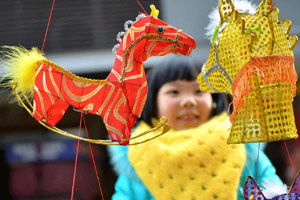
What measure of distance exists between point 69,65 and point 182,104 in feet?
3.41

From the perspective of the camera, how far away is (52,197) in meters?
2.55

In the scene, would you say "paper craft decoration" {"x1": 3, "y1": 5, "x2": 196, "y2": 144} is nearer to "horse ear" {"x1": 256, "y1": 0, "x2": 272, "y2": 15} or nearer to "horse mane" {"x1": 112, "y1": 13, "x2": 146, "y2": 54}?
"horse mane" {"x1": 112, "y1": 13, "x2": 146, "y2": 54}

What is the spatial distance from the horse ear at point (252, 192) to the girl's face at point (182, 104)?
1.39 feet

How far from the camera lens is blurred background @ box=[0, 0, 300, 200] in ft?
6.10

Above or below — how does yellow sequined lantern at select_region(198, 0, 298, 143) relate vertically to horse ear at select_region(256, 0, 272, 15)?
below

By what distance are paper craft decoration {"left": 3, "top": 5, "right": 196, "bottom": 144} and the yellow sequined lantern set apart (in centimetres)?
10

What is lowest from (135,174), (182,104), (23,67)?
(135,174)

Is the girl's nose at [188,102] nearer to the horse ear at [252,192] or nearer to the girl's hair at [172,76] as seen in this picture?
the girl's hair at [172,76]

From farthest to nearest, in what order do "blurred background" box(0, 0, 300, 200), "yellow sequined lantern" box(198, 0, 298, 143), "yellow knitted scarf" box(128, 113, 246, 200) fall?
"blurred background" box(0, 0, 300, 200) < "yellow knitted scarf" box(128, 113, 246, 200) < "yellow sequined lantern" box(198, 0, 298, 143)

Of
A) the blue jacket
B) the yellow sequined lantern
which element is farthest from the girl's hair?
the yellow sequined lantern

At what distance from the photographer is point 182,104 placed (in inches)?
51.6

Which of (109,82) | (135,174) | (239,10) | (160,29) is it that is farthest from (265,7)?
(135,174)

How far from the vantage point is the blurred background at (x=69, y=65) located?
73.2 inches

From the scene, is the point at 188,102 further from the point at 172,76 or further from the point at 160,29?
the point at 160,29
